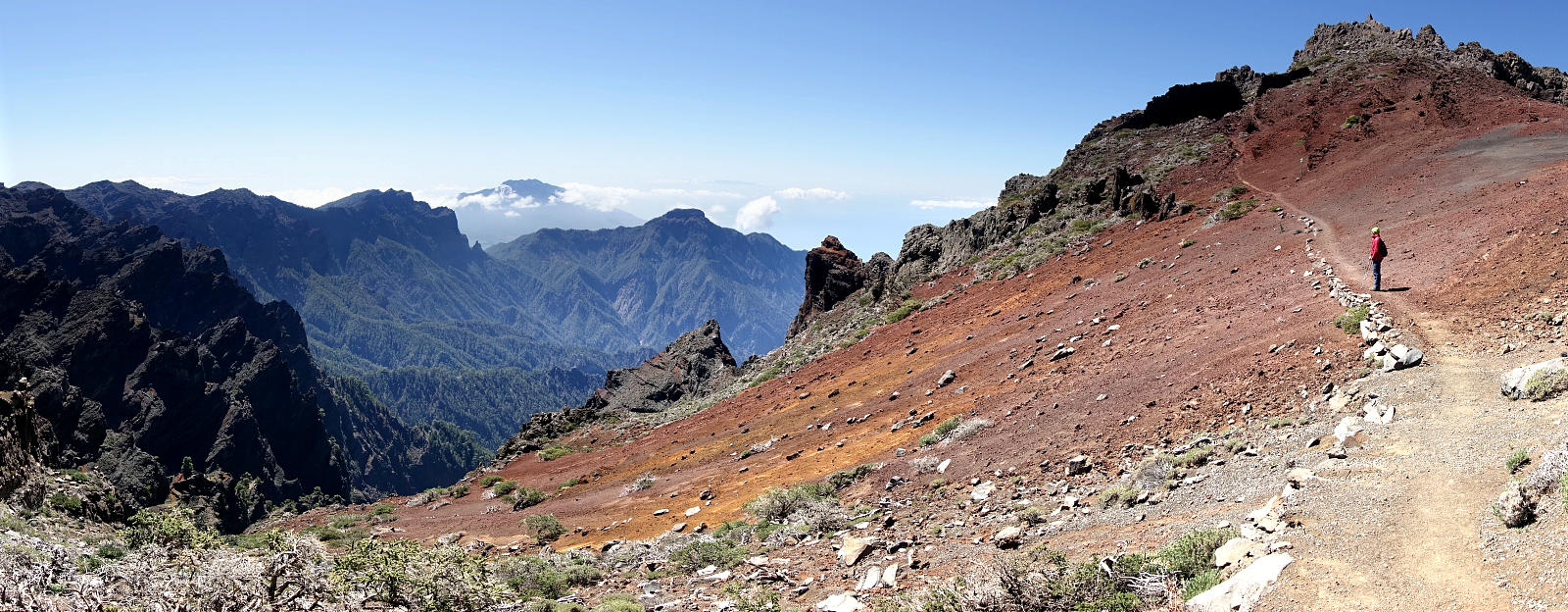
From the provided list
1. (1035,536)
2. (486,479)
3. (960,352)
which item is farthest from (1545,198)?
(486,479)

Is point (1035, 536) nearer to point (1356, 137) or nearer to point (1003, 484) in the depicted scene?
point (1003, 484)

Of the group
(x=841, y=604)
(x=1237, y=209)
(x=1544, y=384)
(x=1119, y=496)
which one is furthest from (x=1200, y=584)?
(x=1237, y=209)

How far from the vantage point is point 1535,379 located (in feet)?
30.3

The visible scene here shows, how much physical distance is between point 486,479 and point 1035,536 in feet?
78.9

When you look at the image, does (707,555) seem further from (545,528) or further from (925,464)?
(545,528)

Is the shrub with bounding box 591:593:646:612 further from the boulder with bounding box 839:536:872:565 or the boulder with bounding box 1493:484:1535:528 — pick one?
the boulder with bounding box 1493:484:1535:528

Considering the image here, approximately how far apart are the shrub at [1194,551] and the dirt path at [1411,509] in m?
0.68

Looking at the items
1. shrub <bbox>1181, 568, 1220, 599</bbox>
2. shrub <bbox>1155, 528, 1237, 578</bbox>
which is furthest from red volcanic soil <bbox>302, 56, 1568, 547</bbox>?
shrub <bbox>1181, 568, 1220, 599</bbox>

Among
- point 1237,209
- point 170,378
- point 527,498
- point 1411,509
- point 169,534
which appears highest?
point 1237,209

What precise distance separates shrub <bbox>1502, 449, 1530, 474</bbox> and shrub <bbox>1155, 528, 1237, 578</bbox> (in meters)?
2.63

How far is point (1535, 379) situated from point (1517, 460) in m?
2.58

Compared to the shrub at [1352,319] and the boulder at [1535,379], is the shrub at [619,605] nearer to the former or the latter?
the boulder at [1535,379]

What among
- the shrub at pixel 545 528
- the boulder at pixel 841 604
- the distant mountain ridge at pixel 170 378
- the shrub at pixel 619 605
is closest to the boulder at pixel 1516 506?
the boulder at pixel 841 604

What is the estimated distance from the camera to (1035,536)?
10.0 metres
